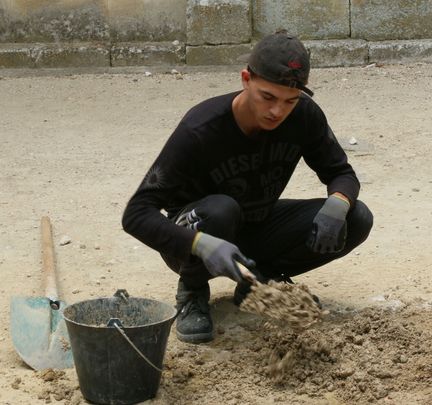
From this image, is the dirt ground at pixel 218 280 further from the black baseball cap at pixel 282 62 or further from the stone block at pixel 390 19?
the black baseball cap at pixel 282 62

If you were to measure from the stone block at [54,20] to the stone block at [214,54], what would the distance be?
2.89 feet

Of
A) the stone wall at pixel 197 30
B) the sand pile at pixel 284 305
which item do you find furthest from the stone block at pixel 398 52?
the sand pile at pixel 284 305

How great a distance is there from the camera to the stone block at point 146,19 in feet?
30.4

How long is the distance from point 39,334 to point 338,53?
5.87 meters

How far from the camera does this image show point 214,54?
9.16 m

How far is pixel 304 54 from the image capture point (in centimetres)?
365

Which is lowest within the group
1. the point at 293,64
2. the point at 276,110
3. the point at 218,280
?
the point at 218,280

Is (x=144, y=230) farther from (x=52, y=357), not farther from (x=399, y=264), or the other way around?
(x=399, y=264)

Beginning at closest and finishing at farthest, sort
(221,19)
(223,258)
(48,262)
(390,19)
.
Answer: (223,258)
(48,262)
(221,19)
(390,19)

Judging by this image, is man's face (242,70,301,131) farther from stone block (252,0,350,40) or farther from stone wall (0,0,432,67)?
stone block (252,0,350,40)

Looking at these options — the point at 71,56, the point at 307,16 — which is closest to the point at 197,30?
the point at 307,16

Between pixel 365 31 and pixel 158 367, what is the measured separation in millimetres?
6524

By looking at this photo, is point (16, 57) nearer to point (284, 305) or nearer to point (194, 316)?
point (194, 316)

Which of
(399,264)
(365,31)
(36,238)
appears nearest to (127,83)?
(365,31)
